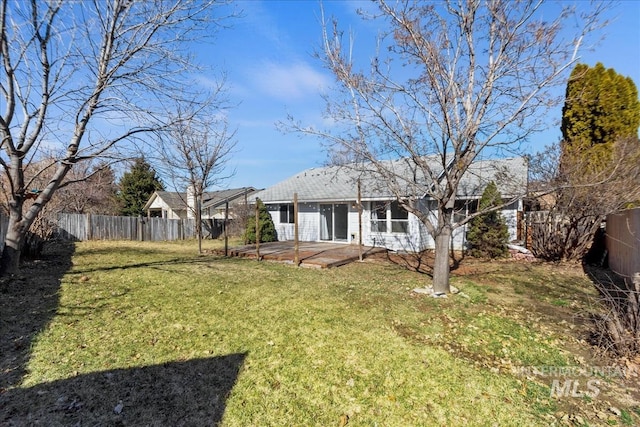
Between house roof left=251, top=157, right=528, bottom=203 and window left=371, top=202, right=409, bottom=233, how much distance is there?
87 centimetres

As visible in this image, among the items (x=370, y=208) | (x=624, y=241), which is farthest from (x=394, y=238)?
(x=624, y=241)

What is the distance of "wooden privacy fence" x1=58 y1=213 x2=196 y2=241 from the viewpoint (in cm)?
1602

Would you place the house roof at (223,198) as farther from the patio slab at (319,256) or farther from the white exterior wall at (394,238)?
the white exterior wall at (394,238)

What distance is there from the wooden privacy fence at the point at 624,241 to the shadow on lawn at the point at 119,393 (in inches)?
291

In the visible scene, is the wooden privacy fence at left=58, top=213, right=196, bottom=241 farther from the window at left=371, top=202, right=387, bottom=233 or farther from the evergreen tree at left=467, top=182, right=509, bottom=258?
the evergreen tree at left=467, top=182, right=509, bottom=258

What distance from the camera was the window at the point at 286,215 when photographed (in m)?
17.1

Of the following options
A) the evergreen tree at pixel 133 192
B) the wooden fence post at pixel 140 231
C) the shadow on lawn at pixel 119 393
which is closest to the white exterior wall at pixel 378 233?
Answer: the wooden fence post at pixel 140 231

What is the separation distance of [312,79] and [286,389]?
678cm

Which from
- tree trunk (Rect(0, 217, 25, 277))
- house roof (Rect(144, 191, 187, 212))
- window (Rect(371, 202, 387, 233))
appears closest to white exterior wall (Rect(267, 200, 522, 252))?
window (Rect(371, 202, 387, 233))

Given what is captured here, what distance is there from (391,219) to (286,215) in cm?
604

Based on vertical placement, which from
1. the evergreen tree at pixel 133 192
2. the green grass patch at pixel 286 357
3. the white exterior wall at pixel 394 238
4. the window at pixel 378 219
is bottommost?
the green grass patch at pixel 286 357

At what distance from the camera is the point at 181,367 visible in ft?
11.9

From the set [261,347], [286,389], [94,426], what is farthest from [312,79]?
[94,426]

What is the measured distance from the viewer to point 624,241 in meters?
7.81
